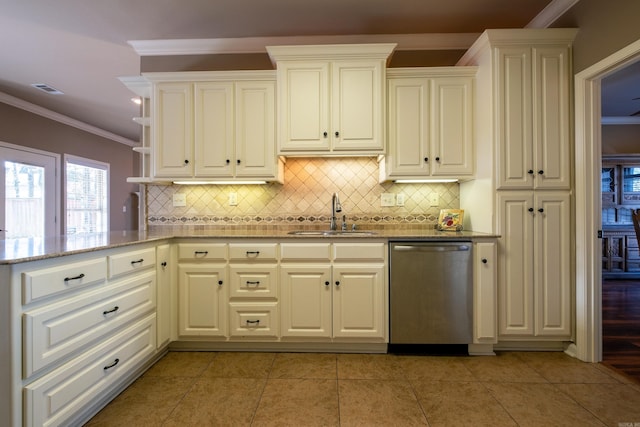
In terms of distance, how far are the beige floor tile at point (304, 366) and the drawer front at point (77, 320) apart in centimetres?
94

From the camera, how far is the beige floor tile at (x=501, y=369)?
191 centimetres

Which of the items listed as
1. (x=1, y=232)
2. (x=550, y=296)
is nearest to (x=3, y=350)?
(x=550, y=296)

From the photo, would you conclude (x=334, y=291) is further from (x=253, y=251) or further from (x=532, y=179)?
(x=532, y=179)

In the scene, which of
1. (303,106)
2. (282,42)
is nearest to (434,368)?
(303,106)

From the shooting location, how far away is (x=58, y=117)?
502 centimetres

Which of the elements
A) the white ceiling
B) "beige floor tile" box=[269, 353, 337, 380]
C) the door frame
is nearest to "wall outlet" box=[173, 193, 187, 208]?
the white ceiling

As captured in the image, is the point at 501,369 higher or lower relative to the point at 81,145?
lower

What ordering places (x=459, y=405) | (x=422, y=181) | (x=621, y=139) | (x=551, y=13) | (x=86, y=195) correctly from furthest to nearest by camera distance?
(x=86, y=195)
(x=621, y=139)
(x=422, y=181)
(x=551, y=13)
(x=459, y=405)

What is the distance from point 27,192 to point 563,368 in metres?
6.60

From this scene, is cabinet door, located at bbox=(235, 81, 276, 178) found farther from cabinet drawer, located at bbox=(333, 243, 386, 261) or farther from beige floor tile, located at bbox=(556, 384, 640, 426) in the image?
beige floor tile, located at bbox=(556, 384, 640, 426)

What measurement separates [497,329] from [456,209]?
3.15ft

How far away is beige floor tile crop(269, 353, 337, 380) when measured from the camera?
1.95 m

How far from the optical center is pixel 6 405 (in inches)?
45.0

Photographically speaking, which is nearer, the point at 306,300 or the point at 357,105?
the point at 306,300
